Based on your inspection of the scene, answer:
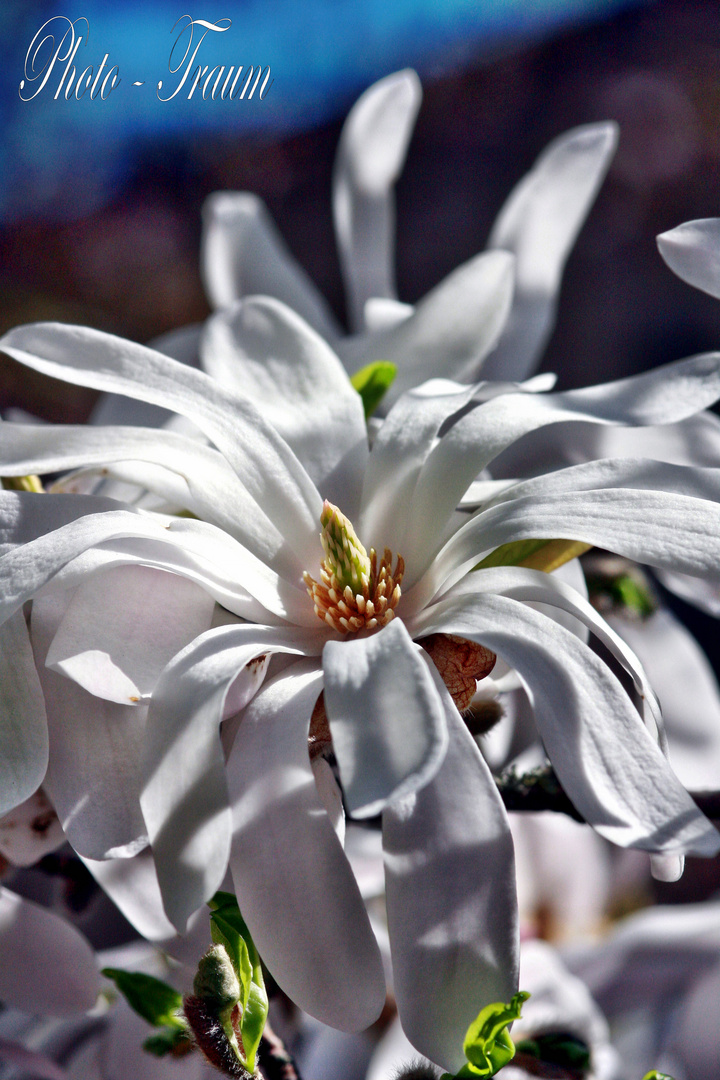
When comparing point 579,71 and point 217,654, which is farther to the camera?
point 579,71

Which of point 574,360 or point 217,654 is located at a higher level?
point 217,654

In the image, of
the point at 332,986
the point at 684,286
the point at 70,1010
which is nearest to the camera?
the point at 332,986

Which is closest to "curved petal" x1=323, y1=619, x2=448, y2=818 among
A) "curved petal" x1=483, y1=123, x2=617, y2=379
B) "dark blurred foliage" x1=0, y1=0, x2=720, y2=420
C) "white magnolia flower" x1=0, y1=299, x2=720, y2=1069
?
"white magnolia flower" x1=0, y1=299, x2=720, y2=1069

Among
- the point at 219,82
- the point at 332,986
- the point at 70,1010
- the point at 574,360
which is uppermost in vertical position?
the point at 219,82

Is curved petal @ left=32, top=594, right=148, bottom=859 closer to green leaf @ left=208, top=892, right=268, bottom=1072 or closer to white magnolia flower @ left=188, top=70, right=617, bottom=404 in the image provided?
green leaf @ left=208, top=892, right=268, bottom=1072

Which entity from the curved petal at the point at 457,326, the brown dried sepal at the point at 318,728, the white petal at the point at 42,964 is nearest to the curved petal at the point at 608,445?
the curved petal at the point at 457,326

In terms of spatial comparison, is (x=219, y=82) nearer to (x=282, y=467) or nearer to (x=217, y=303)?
(x=217, y=303)

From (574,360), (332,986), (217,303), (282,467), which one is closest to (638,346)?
(574,360)

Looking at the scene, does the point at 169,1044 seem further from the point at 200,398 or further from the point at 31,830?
the point at 200,398
